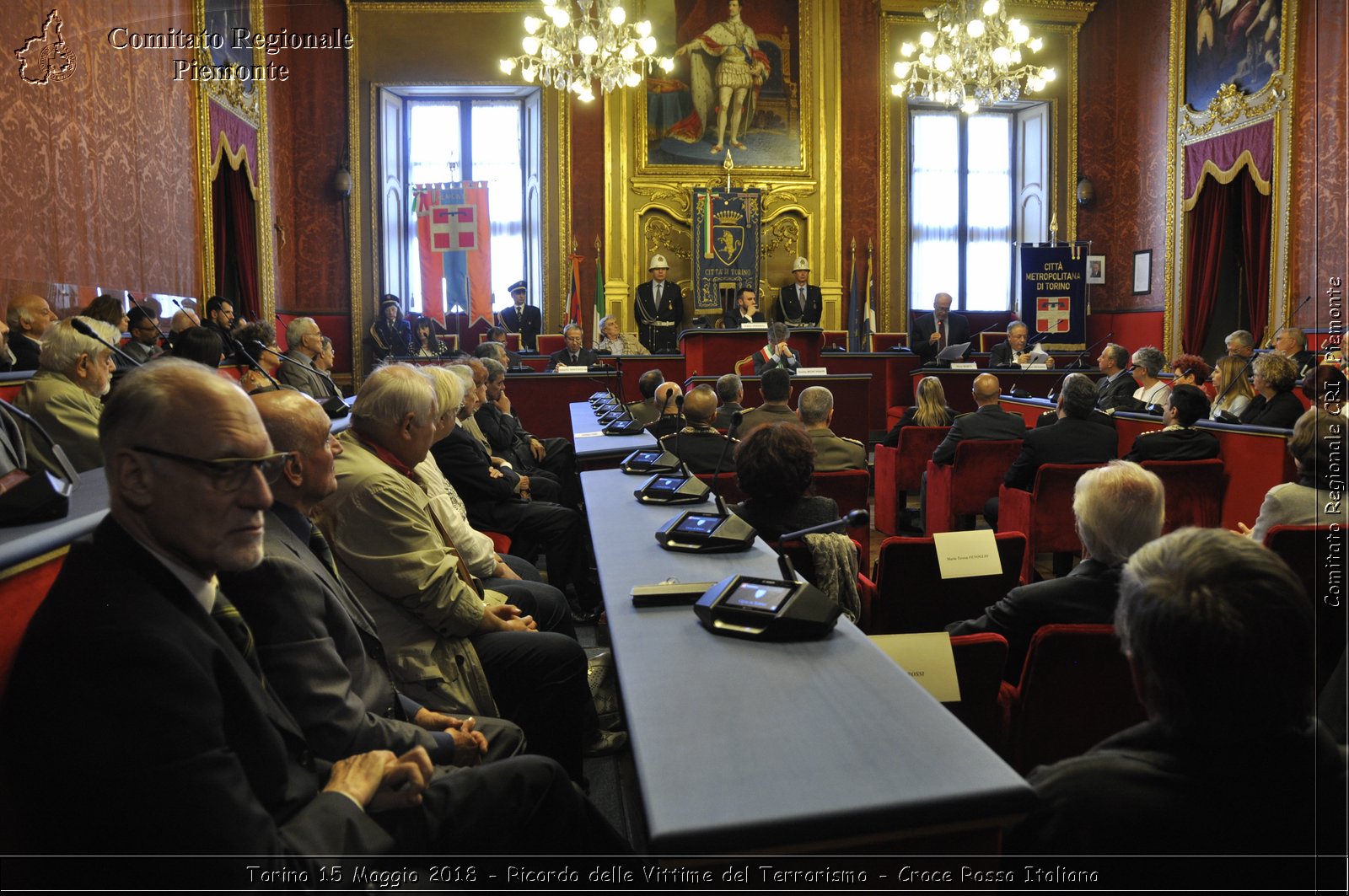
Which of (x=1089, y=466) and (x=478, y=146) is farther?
(x=478, y=146)

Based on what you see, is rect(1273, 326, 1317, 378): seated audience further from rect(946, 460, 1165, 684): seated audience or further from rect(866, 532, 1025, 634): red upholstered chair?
rect(946, 460, 1165, 684): seated audience

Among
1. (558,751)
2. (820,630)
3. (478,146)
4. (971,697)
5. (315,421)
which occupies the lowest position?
(558,751)

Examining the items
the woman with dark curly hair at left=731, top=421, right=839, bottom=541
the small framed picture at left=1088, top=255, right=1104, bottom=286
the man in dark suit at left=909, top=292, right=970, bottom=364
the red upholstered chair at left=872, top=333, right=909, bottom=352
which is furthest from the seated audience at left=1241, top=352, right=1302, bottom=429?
the small framed picture at left=1088, top=255, right=1104, bottom=286

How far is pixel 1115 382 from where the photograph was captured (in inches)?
295

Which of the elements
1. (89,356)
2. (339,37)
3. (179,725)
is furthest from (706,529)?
(339,37)

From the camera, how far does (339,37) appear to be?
1158 centimetres

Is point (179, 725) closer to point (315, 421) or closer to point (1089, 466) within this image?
point (315, 421)

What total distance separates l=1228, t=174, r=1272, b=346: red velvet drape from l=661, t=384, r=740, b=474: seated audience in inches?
322

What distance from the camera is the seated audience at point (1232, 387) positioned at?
557cm

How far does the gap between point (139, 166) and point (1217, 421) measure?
303 inches

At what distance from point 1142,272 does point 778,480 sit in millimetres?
11036

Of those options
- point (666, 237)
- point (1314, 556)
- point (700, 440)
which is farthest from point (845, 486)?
Answer: point (666, 237)

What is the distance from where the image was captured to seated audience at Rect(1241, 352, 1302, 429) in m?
4.83

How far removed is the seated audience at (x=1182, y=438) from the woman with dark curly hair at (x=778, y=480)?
247cm
